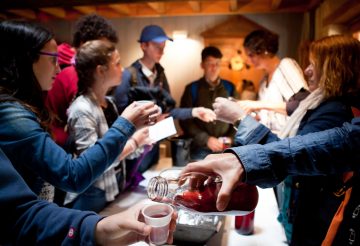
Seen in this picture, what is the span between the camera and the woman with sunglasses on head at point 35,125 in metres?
0.91

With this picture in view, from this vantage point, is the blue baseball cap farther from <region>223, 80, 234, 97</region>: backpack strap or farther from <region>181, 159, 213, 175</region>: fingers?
<region>181, 159, 213, 175</region>: fingers

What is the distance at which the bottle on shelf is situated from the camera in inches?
24.9

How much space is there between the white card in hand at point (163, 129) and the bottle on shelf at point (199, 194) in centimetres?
67

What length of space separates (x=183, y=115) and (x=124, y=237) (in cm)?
152

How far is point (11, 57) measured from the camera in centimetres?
101

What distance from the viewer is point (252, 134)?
1199mm

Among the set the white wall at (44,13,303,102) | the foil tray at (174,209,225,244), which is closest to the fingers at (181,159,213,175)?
the foil tray at (174,209,225,244)

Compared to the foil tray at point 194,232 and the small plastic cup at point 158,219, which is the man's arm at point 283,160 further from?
the foil tray at point 194,232

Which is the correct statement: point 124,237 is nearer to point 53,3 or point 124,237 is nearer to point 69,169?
point 69,169

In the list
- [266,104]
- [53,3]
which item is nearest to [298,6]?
[266,104]

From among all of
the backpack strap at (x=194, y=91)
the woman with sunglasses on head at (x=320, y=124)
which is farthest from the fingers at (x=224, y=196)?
the backpack strap at (x=194, y=91)

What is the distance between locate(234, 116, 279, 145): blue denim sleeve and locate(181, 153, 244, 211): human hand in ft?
1.86

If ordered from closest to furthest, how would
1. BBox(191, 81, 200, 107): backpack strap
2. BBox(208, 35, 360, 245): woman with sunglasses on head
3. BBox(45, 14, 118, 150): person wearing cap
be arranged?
1. BBox(208, 35, 360, 245): woman with sunglasses on head
2. BBox(45, 14, 118, 150): person wearing cap
3. BBox(191, 81, 200, 107): backpack strap

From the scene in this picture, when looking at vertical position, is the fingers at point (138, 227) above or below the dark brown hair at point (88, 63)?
below
